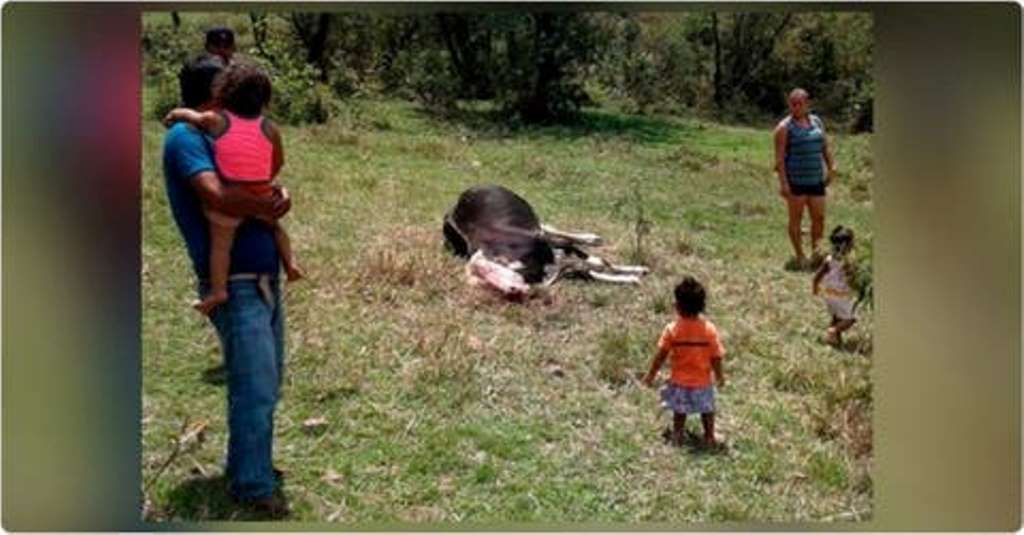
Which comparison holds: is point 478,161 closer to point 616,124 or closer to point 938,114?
point 616,124

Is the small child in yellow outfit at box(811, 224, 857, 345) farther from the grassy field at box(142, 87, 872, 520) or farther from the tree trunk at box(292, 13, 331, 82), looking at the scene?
the tree trunk at box(292, 13, 331, 82)

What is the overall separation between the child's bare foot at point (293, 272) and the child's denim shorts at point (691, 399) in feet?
4.59

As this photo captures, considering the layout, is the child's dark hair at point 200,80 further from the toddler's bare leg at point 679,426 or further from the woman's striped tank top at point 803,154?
the woman's striped tank top at point 803,154

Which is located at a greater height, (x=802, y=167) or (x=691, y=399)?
(x=802, y=167)

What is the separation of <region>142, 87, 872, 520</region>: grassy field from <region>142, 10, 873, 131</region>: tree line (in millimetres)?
108

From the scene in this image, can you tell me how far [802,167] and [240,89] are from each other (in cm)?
214

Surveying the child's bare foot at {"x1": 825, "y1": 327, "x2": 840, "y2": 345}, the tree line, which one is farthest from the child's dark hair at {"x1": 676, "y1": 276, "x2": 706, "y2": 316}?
the tree line

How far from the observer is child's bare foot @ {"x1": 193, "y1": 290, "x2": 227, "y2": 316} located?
6062 millimetres

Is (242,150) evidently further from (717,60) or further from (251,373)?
(717,60)

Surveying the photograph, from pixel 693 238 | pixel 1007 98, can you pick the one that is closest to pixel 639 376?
pixel 693 238

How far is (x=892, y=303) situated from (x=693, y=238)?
0.80 m

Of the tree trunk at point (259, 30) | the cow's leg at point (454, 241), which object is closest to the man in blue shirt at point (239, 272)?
the tree trunk at point (259, 30)

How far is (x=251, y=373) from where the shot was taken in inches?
241

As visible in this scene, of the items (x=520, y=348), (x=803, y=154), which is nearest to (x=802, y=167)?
(x=803, y=154)
